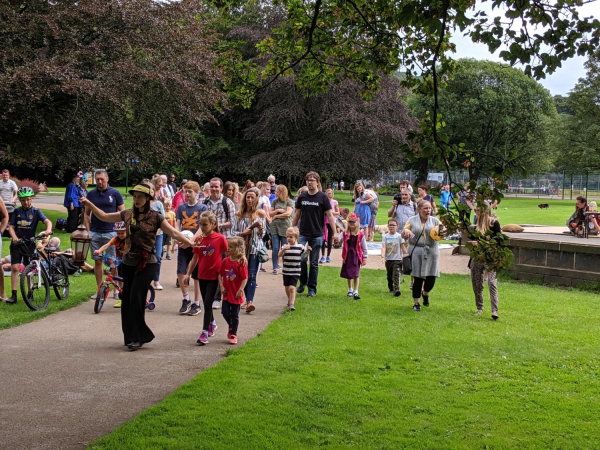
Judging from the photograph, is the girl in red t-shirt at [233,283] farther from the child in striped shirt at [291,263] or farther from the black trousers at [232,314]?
the child in striped shirt at [291,263]

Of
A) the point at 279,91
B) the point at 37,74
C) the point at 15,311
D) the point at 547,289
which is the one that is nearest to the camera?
the point at 15,311

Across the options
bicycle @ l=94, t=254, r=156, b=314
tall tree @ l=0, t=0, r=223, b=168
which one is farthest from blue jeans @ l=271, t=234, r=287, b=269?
tall tree @ l=0, t=0, r=223, b=168

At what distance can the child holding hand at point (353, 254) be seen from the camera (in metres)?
12.0

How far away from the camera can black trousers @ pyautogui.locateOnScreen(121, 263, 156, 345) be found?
8008 mm

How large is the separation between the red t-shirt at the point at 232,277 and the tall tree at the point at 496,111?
2395 inches

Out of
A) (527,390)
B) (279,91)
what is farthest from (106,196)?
(279,91)

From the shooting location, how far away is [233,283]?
8539 millimetres

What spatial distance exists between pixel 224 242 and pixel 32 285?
3.46 meters

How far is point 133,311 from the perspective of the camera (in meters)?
8.07

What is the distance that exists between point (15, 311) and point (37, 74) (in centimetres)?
Answer: 1159

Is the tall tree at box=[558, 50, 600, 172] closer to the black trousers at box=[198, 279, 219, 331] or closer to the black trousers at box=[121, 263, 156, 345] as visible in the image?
the black trousers at box=[198, 279, 219, 331]

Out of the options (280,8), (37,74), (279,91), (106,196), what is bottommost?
(106,196)

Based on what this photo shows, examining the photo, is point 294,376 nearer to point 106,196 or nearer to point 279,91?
point 106,196

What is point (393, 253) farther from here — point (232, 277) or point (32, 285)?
point (32, 285)
